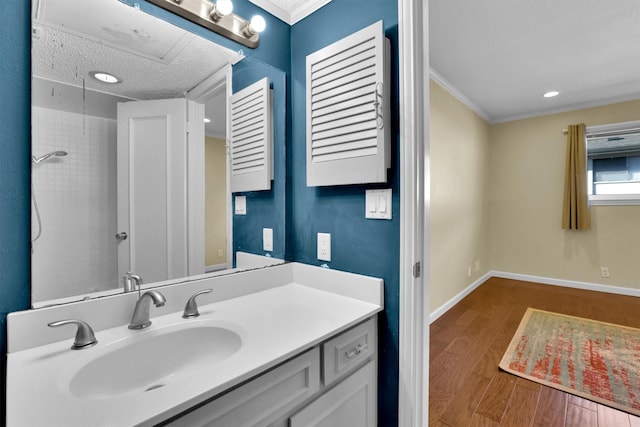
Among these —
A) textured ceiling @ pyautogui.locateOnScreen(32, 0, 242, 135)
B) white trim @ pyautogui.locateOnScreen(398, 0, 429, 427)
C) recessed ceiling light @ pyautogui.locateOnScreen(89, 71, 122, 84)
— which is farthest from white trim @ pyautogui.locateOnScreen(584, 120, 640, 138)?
recessed ceiling light @ pyautogui.locateOnScreen(89, 71, 122, 84)

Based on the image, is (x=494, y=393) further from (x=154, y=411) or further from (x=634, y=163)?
(x=634, y=163)

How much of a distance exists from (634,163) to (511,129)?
1.42m

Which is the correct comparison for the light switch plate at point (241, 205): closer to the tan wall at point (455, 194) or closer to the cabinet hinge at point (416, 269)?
the cabinet hinge at point (416, 269)

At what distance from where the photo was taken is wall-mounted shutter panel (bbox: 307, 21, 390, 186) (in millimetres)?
1091

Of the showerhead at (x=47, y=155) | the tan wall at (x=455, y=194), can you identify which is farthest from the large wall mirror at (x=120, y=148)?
the tan wall at (x=455, y=194)

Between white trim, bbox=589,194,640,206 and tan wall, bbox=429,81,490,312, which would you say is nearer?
tan wall, bbox=429,81,490,312

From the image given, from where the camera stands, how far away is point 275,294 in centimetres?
130

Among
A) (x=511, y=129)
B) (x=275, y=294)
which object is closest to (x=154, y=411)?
(x=275, y=294)

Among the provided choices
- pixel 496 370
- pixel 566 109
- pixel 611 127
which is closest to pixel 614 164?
pixel 611 127

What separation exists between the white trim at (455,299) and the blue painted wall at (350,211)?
6.34ft

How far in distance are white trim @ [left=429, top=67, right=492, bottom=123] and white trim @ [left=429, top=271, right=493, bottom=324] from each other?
2301 millimetres

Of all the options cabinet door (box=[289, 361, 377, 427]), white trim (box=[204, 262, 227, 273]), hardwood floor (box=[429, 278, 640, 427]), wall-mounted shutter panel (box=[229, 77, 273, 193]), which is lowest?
hardwood floor (box=[429, 278, 640, 427])

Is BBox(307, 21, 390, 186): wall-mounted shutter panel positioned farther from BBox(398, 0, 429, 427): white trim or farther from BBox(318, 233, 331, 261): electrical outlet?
BBox(318, 233, 331, 261): electrical outlet

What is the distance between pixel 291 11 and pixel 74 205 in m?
1.34
